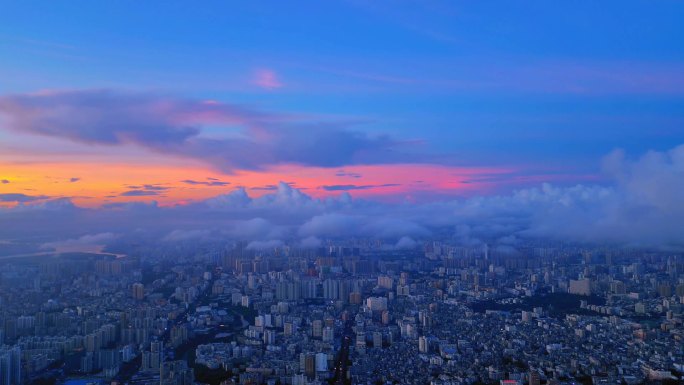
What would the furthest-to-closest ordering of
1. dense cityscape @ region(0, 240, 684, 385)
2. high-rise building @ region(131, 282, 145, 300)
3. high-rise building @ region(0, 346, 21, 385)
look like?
high-rise building @ region(131, 282, 145, 300) < dense cityscape @ region(0, 240, 684, 385) < high-rise building @ region(0, 346, 21, 385)

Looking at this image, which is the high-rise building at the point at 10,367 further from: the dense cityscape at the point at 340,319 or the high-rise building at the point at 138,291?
the high-rise building at the point at 138,291

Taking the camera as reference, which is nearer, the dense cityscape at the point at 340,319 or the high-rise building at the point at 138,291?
the dense cityscape at the point at 340,319

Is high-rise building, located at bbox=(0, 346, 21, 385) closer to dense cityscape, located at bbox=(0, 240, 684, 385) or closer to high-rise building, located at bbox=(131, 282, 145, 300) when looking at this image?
dense cityscape, located at bbox=(0, 240, 684, 385)

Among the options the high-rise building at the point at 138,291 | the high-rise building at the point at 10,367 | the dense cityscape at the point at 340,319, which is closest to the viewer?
the high-rise building at the point at 10,367

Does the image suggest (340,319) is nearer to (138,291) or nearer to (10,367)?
(138,291)

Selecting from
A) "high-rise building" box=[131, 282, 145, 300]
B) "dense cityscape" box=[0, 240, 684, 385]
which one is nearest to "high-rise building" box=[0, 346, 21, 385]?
"dense cityscape" box=[0, 240, 684, 385]

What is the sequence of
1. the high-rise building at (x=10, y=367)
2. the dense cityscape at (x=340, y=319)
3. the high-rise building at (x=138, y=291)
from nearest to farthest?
the high-rise building at (x=10, y=367)
the dense cityscape at (x=340, y=319)
the high-rise building at (x=138, y=291)

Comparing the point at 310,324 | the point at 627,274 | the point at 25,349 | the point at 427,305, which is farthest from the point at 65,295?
the point at 627,274

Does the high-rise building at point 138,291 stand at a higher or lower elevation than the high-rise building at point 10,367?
higher

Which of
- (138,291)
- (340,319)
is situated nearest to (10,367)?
(138,291)

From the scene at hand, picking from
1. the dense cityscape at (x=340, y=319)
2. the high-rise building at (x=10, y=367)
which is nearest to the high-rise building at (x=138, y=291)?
the dense cityscape at (x=340, y=319)
